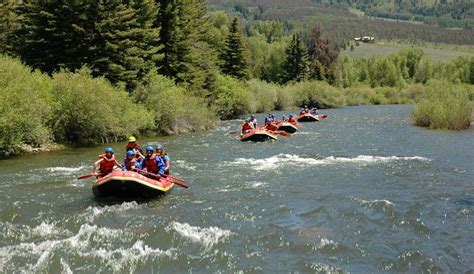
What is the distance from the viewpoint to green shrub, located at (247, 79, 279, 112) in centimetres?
6456

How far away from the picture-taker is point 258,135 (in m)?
32.8

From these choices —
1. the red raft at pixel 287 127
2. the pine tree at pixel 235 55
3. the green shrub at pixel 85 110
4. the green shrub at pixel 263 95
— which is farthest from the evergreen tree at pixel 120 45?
the green shrub at pixel 263 95

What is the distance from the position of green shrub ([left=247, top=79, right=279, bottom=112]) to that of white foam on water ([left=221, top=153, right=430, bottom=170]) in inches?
1481

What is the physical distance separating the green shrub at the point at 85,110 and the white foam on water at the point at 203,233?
17879 millimetres

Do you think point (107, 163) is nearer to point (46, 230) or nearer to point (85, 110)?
point (46, 230)

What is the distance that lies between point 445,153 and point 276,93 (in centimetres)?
4350

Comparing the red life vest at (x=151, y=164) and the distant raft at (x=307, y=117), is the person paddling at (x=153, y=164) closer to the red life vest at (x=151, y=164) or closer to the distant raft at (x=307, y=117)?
the red life vest at (x=151, y=164)

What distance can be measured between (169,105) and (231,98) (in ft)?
56.0

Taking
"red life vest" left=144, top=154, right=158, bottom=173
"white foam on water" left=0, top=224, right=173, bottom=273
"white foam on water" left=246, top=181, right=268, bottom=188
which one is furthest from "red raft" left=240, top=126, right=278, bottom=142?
"white foam on water" left=0, top=224, right=173, bottom=273

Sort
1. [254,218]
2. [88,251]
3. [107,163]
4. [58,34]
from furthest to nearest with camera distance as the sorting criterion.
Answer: [58,34], [107,163], [254,218], [88,251]

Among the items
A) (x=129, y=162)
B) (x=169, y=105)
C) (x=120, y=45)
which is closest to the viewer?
(x=129, y=162)

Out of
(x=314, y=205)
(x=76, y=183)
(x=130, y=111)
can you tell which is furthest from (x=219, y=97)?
(x=314, y=205)

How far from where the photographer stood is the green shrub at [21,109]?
24594 millimetres

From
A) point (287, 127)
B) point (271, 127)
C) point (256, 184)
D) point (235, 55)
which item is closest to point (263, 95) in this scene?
point (235, 55)
